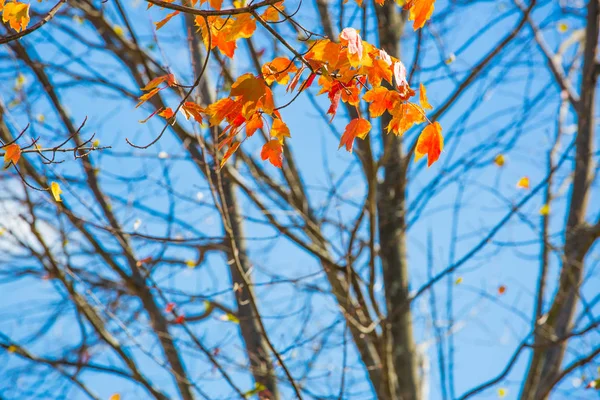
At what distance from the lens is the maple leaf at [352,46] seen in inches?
51.5

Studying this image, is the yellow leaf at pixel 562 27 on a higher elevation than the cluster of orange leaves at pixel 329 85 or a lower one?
higher

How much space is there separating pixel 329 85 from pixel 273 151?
24 centimetres

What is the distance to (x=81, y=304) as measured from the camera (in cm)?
298

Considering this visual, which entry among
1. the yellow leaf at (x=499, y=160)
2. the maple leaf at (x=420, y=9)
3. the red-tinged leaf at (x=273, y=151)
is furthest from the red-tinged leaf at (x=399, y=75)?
the yellow leaf at (x=499, y=160)

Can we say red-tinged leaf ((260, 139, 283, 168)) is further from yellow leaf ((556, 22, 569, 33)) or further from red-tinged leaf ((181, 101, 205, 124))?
yellow leaf ((556, 22, 569, 33))

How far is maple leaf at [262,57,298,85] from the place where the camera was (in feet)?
5.08

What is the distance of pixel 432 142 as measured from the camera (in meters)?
1.61

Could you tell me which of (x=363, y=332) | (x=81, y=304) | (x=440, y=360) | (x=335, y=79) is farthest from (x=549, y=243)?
(x=81, y=304)

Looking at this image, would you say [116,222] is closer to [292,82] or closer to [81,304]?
[81,304]

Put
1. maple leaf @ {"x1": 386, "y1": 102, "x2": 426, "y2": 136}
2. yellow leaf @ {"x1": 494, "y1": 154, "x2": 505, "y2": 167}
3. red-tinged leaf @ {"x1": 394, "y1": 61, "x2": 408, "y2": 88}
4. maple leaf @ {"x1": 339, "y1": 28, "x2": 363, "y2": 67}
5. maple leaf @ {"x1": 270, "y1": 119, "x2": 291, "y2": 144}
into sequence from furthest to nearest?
yellow leaf @ {"x1": 494, "y1": 154, "x2": 505, "y2": 167} → maple leaf @ {"x1": 270, "y1": 119, "x2": 291, "y2": 144} → maple leaf @ {"x1": 386, "y1": 102, "x2": 426, "y2": 136} → red-tinged leaf @ {"x1": 394, "y1": 61, "x2": 408, "y2": 88} → maple leaf @ {"x1": 339, "y1": 28, "x2": 363, "y2": 67}

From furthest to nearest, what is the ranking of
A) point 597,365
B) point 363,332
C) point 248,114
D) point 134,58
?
point 134,58
point 597,365
point 363,332
point 248,114

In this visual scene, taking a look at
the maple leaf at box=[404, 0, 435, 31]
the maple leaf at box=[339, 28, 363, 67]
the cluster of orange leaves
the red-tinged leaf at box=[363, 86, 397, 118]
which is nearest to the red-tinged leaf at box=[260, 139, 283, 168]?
the cluster of orange leaves

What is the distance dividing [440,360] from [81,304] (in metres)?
1.98

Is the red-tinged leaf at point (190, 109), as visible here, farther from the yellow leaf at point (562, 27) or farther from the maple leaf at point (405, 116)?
the yellow leaf at point (562, 27)
